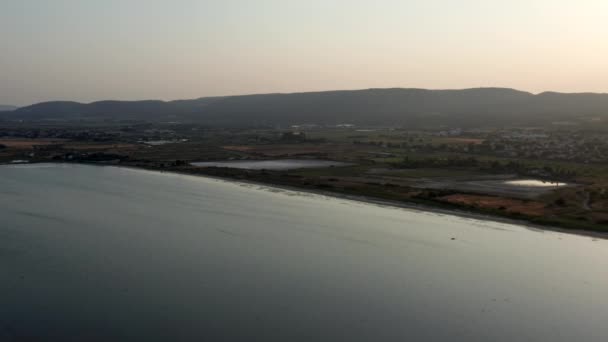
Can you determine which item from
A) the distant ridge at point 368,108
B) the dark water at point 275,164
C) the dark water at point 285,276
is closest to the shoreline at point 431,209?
the dark water at point 285,276

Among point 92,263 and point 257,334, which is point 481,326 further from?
point 92,263

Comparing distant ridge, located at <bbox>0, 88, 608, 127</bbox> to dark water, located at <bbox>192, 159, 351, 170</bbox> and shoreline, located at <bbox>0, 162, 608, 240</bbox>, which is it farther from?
shoreline, located at <bbox>0, 162, 608, 240</bbox>

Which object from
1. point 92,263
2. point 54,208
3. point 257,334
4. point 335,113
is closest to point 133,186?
point 54,208

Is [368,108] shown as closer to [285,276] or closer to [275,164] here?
[275,164]

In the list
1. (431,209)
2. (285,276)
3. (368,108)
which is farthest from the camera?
(368,108)

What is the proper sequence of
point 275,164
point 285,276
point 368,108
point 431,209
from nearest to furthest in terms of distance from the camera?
point 285,276 → point 431,209 → point 275,164 → point 368,108

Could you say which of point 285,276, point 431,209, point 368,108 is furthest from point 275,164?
point 368,108
